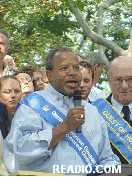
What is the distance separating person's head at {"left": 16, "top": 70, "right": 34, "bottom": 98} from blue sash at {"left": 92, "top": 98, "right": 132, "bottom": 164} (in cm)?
168

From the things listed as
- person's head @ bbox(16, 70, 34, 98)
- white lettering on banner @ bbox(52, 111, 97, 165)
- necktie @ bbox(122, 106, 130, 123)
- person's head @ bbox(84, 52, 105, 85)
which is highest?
person's head @ bbox(84, 52, 105, 85)

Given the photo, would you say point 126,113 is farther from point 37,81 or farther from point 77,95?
point 37,81

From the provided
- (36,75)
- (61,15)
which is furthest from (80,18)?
(36,75)

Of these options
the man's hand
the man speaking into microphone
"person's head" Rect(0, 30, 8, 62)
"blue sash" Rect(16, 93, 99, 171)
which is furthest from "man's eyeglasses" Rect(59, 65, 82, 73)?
"person's head" Rect(0, 30, 8, 62)

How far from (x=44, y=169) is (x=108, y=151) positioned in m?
0.69

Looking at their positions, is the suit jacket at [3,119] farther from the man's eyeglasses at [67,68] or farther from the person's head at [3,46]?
the man's eyeglasses at [67,68]

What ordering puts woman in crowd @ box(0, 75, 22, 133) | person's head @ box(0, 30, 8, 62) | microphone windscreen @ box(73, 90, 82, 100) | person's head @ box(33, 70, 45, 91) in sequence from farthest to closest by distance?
1. person's head @ box(33, 70, 45, 91)
2. person's head @ box(0, 30, 8, 62)
3. woman in crowd @ box(0, 75, 22, 133)
4. microphone windscreen @ box(73, 90, 82, 100)

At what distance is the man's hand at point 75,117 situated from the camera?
379 centimetres

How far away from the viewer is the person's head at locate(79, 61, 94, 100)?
550cm

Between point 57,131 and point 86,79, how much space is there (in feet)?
5.98

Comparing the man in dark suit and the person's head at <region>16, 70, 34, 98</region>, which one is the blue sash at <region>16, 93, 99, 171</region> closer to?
the man in dark suit

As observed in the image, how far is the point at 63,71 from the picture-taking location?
4.28 meters

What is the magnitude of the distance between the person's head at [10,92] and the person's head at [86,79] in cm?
80

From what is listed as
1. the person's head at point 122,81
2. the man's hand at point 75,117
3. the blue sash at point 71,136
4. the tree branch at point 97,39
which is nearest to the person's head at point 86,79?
the person's head at point 122,81
